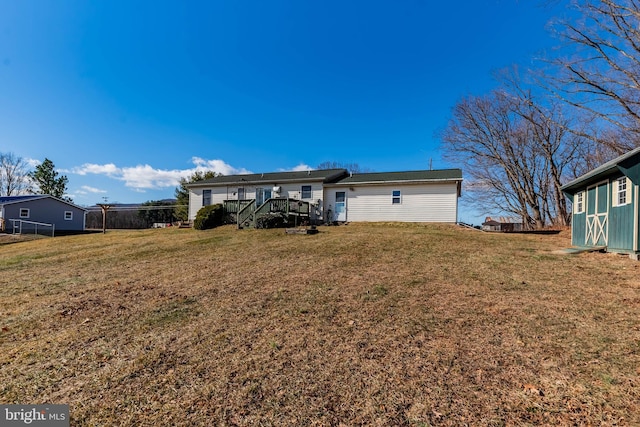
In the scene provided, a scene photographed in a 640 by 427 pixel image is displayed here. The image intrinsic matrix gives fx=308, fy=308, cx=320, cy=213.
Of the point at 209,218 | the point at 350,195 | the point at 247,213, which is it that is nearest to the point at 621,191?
the point at 350,195

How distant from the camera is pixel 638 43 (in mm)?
11930

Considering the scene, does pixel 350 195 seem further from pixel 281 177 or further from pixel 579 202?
pixel 579 202

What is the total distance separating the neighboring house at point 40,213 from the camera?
2734cm

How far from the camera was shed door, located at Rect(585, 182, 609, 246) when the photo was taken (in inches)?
387

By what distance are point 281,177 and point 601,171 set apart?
56.6 feet

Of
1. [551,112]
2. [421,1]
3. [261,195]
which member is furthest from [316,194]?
[551,112]

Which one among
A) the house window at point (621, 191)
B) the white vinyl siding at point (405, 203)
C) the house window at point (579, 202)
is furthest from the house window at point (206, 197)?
the house window at point (621, 191)

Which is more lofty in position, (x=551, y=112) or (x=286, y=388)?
(x=551, y=112)

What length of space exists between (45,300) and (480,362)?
6.87 metres

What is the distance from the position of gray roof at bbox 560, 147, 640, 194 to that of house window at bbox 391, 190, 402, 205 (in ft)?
26.7

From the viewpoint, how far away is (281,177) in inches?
877

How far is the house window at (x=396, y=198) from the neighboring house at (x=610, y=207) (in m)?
8.31

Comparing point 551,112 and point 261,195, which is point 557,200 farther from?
point 261,195

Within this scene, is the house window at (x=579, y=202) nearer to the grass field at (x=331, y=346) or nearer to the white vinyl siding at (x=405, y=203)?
the grass field at (x=331, y=346)
